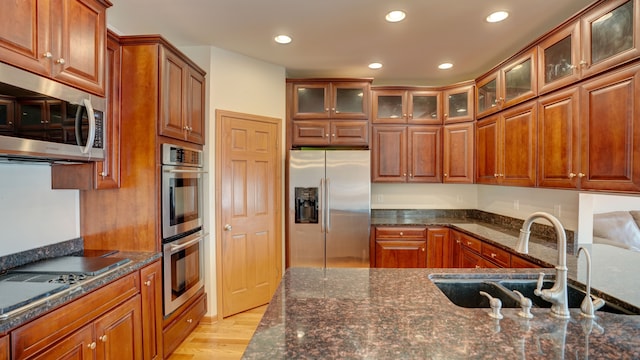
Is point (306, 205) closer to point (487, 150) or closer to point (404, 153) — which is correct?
point (404, 153)

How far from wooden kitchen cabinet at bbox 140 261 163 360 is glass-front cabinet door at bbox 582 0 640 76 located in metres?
3.19

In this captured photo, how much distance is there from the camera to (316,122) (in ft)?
12.1

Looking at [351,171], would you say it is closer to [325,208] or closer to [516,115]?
[325,208]

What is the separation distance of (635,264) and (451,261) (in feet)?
5.73

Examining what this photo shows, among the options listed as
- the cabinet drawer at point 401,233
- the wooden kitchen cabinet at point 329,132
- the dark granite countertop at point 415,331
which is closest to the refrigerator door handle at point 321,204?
the wooden kitchen cabinet at point 329,132

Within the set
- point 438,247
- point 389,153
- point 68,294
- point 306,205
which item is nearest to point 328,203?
point 306,205

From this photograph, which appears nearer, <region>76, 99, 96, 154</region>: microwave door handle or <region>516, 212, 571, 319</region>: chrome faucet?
<region>516, 212, 571, 319</region>: chrome faucet

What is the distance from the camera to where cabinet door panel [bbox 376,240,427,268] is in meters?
3.62

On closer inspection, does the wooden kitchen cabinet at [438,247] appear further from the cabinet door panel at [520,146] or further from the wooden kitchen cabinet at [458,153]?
the cabinet door panel at [520,146]

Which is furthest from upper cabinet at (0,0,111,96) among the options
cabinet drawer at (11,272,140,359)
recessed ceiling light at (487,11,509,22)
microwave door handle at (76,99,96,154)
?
recessed ceiling light at (487,11,509,22)

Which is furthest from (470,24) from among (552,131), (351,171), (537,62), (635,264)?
(635,264)

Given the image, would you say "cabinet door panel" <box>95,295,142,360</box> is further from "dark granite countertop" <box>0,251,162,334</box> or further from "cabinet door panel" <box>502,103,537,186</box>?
"cabinet door panel" <box>502,103,537,186</box>

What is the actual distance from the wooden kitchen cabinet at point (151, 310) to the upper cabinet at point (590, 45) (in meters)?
3.19

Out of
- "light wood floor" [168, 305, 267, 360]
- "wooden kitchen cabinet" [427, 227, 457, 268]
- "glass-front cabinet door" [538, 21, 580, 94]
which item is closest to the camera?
"glass-front cabinet door" [538, 21, 580, 94]
